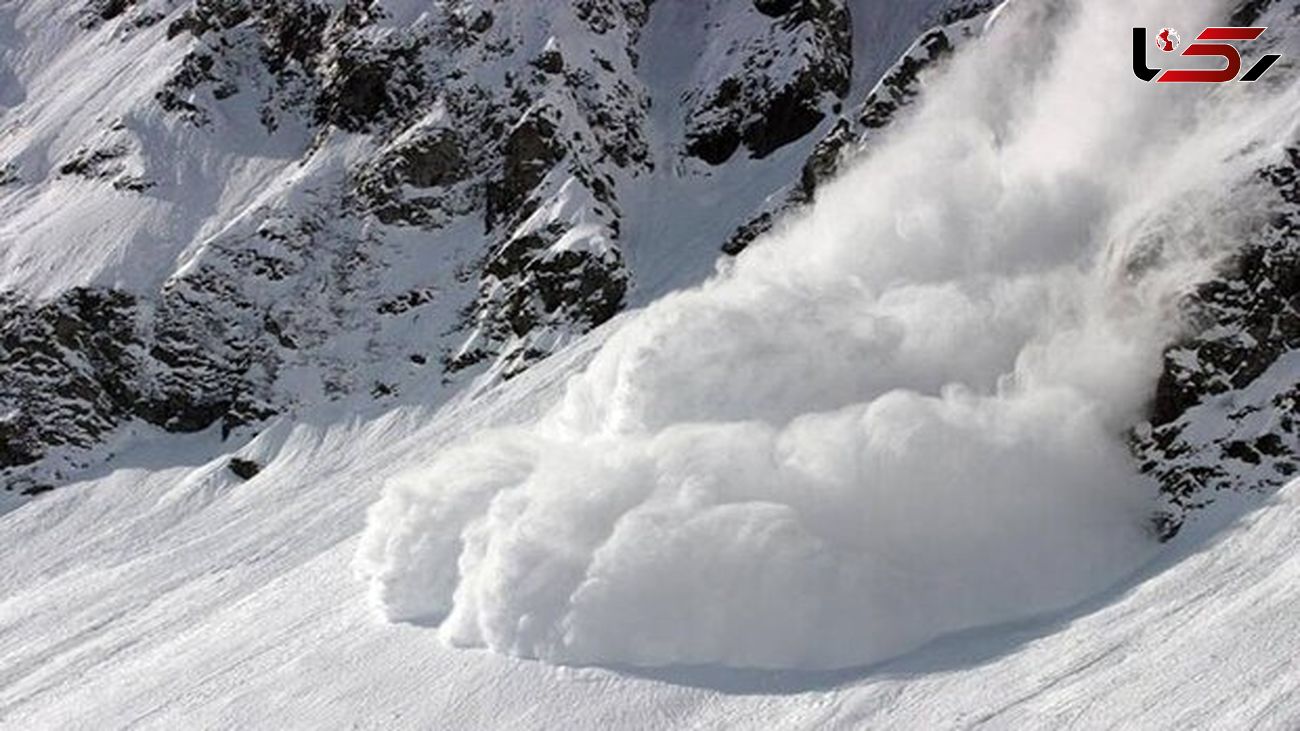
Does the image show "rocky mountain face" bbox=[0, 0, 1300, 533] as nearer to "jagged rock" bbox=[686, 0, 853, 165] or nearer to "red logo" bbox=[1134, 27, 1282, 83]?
"jagged rock" bbox=[686, 0, 853, 165]

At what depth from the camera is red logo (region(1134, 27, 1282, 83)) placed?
5341 centimetres

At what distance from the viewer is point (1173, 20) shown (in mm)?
60844

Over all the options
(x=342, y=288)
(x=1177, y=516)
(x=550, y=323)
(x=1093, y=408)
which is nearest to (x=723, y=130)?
(x=550, y=323)

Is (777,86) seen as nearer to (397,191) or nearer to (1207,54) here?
(397,191)

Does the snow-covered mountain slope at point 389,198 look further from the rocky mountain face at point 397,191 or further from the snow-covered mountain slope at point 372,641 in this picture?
the snow-covered mountain slope at point 372,641

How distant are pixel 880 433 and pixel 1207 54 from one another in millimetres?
22536

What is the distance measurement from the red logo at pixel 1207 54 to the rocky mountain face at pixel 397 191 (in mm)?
12727

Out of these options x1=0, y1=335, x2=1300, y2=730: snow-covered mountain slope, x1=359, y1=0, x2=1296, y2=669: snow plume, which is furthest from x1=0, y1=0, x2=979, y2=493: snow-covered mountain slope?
x1=359, y1=0, x2=1296, y2=669: snow plume

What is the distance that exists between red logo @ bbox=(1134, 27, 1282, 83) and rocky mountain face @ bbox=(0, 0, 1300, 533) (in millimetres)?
12727

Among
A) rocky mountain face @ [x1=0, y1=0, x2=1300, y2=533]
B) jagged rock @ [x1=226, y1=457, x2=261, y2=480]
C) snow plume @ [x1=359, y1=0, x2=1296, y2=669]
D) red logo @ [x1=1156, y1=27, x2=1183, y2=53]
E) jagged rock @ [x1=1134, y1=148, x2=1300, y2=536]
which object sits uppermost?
rocky mountain face @ [x1=0, y1=0, x2=1300, y2=533]

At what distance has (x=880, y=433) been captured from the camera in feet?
156

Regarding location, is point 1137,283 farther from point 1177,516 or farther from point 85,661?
point 85,661

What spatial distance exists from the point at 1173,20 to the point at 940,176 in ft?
37.4

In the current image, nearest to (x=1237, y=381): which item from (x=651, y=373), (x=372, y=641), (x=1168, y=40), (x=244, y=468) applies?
(x=1168, y=40)
